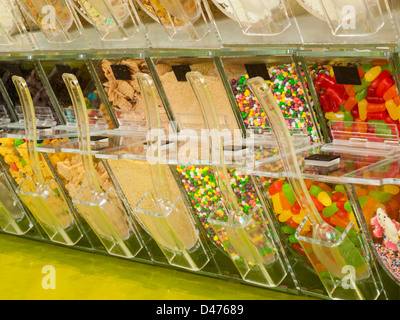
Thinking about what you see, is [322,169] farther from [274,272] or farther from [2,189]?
[2,189]

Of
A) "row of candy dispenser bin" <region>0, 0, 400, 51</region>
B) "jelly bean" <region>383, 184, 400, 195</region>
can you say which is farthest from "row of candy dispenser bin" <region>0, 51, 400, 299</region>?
"row of candy dispenser bin" <region>0, 0, 400, 51</region>

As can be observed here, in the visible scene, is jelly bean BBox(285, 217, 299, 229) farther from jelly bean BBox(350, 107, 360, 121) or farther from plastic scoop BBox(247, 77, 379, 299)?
jelly bean BBox(350, 107, 360, 121)

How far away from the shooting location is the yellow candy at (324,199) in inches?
81.6

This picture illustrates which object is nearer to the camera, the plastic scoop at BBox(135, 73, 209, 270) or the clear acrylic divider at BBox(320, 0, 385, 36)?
the clear acrylic divider at BBox(320, 0, 385, 36)

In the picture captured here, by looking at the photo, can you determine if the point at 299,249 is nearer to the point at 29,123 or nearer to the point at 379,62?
the point at 379,62

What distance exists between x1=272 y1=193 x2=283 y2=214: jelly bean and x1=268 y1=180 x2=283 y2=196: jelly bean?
0.6 inches

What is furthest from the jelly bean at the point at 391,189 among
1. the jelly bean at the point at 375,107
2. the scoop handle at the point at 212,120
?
the scoop handle at the point at 212,120

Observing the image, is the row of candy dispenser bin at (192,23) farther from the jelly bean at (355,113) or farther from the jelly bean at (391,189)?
the jelly bean at (391,189)

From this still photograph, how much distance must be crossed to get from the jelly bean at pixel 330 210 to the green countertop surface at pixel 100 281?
563mm

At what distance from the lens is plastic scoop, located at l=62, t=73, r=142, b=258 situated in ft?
8.33

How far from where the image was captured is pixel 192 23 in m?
2.37

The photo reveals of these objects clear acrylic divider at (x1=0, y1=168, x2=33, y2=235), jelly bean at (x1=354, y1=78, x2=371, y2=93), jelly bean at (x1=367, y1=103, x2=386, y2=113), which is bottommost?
jelly bean at (x1=367, y1=103, x2=386, y2=113)

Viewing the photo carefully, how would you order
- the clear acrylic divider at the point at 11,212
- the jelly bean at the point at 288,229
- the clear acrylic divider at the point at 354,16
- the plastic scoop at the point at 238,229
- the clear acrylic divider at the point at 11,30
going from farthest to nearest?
the clear acrylic divider at the point at 11,212, the clear acrylic divider at the point at 11,30, the jelly bean at the point at 288,229, the plastic scoop at the point at 238,229, the clear acrylic divider at the point at 354,16
